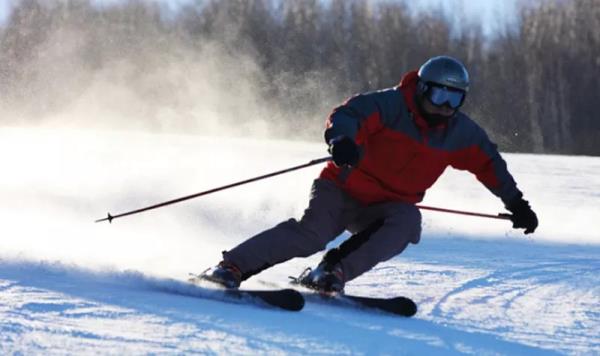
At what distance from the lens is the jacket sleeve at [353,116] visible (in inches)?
152

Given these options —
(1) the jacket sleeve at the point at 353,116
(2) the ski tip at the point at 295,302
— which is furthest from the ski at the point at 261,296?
(1) the jacket sleeve at the point at 353,116

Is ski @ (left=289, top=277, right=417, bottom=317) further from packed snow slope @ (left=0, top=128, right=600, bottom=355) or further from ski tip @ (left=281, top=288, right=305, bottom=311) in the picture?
ski tip @ (left=281, top=288, right=305, bottom=311)

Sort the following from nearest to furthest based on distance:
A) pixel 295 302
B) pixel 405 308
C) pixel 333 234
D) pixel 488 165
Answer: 1. pixel 295 302
2. pixel 405 308
3. pixel 333 234
4. pixel 488 165

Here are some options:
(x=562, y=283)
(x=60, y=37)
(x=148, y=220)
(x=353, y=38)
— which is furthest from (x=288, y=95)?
(x=562, y=283)

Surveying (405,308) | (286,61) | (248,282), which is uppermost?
(286,61)

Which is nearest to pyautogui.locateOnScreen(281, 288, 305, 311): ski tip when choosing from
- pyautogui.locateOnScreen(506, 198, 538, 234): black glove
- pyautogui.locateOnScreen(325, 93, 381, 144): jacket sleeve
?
pyautogui.locateOnScreen(325, 93, 381, 144): jacket sleeve

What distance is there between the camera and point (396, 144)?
4.03 m

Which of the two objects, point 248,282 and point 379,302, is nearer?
point 379,302

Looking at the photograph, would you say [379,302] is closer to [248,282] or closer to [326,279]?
[326,279]

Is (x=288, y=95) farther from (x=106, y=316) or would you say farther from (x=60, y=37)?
(x=106, y=316)

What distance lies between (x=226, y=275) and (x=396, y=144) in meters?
0.92

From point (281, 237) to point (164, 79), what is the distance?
Result: 2410cm

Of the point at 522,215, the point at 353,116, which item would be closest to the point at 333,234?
the point at 353,116

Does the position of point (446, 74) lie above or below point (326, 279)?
above
